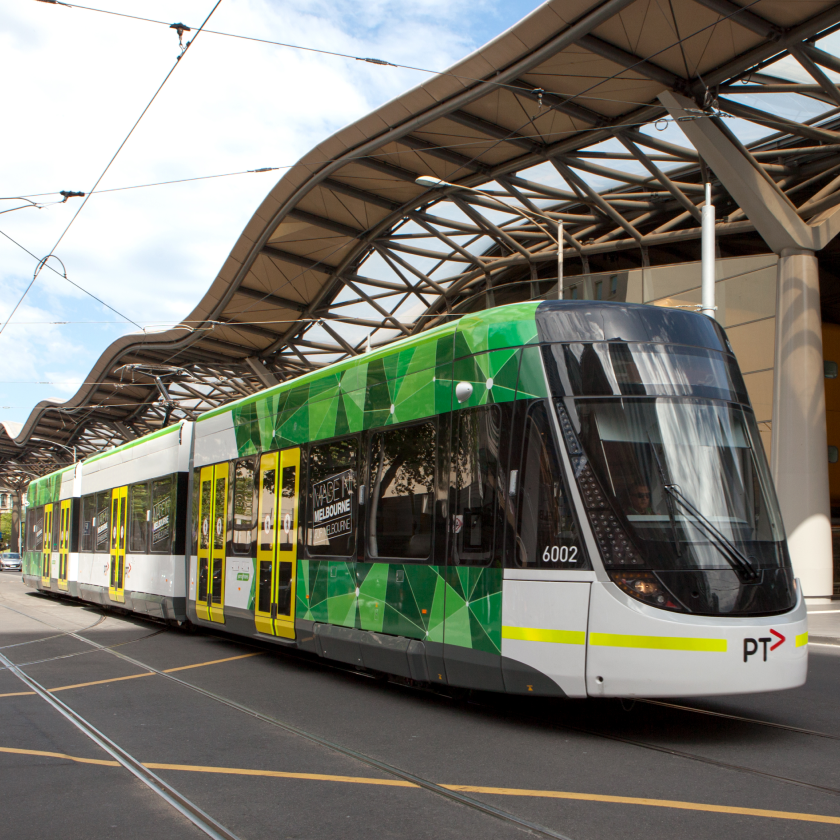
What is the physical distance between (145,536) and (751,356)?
14.6 metres

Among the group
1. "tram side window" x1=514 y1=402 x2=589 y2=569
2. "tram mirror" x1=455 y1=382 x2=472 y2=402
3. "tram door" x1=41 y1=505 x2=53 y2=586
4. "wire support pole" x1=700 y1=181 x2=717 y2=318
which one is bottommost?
"tram door" x1=41 y1=505 x2=53 y2=586

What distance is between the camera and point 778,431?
1762cm

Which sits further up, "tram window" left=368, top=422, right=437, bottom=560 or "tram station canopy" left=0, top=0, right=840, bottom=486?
"tram station canopy" left=0, top=0, right=840, bottom=486

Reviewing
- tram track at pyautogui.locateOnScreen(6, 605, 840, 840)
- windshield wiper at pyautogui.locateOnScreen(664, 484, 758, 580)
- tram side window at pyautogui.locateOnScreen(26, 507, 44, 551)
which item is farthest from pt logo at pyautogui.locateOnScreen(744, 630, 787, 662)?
tram side window at pyautogui.locateOnScreen(26, 507, 44, 551)

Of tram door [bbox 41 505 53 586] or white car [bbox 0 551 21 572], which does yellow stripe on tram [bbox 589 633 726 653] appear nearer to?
tram door [bbox 41 505 53 586]

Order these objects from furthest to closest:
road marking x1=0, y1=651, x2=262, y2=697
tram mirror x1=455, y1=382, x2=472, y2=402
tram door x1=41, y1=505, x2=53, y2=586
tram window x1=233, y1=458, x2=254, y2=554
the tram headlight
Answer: tram door x1=41, y1=505, x2=53, y2=586 < tram window x1=233, y1=458, x2=254, y2=554 < road marking x1=0, y1=651, x2=262, y2=697 < tram mirror x1=455, y1=382, x2=472, y2=402 < the tram headlight

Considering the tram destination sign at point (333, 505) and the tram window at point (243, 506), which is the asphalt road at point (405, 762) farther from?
the tram window at point (243, 506)

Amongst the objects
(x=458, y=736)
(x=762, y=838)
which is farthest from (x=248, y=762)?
(x=762, y=838)

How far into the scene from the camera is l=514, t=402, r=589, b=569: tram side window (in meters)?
6.40

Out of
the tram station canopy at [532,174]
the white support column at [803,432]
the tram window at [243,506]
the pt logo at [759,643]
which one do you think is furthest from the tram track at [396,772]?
the white support column at [803,432]

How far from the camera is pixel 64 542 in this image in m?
21.5

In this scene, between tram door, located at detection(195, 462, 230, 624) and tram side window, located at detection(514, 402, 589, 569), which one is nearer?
tram side window, located at detection(514, 402, 589, 569)

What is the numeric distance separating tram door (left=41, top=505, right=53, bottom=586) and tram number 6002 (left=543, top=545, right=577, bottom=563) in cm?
1986

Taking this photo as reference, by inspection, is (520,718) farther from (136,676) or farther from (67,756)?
(136,676)
